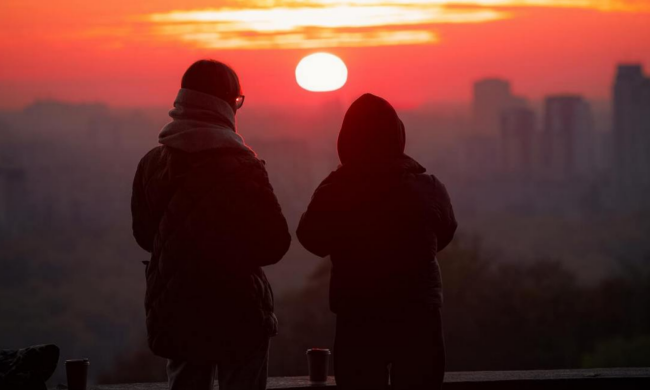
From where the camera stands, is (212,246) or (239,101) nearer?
(212,246)

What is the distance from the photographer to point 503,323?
5312 centimetres

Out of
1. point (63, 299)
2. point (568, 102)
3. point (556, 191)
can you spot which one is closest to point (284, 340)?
point (63, 299)

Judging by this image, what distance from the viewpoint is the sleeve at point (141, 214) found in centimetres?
328

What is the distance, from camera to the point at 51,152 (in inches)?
4510

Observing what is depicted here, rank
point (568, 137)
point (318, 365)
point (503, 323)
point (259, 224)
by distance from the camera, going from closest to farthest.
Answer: point (259, 224)
point (318, 365)
point (503, 323)
point (568, 137)

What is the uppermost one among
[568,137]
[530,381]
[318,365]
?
[568,137]

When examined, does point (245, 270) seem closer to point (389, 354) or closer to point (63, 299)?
point (389, 354)

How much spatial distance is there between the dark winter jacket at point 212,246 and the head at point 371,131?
0.34 m

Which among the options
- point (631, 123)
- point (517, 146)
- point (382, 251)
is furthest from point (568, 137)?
point (382, 251)

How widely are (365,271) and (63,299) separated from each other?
104 m

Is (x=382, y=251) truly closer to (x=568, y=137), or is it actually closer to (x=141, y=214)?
(x=141, y=214)

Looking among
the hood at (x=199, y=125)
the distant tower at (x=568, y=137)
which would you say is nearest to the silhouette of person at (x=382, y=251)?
the hood at (x=199, y=125)

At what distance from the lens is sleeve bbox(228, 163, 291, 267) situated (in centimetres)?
304

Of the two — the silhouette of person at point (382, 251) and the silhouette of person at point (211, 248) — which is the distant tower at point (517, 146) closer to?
the silhouette of person at point (382, 251)
